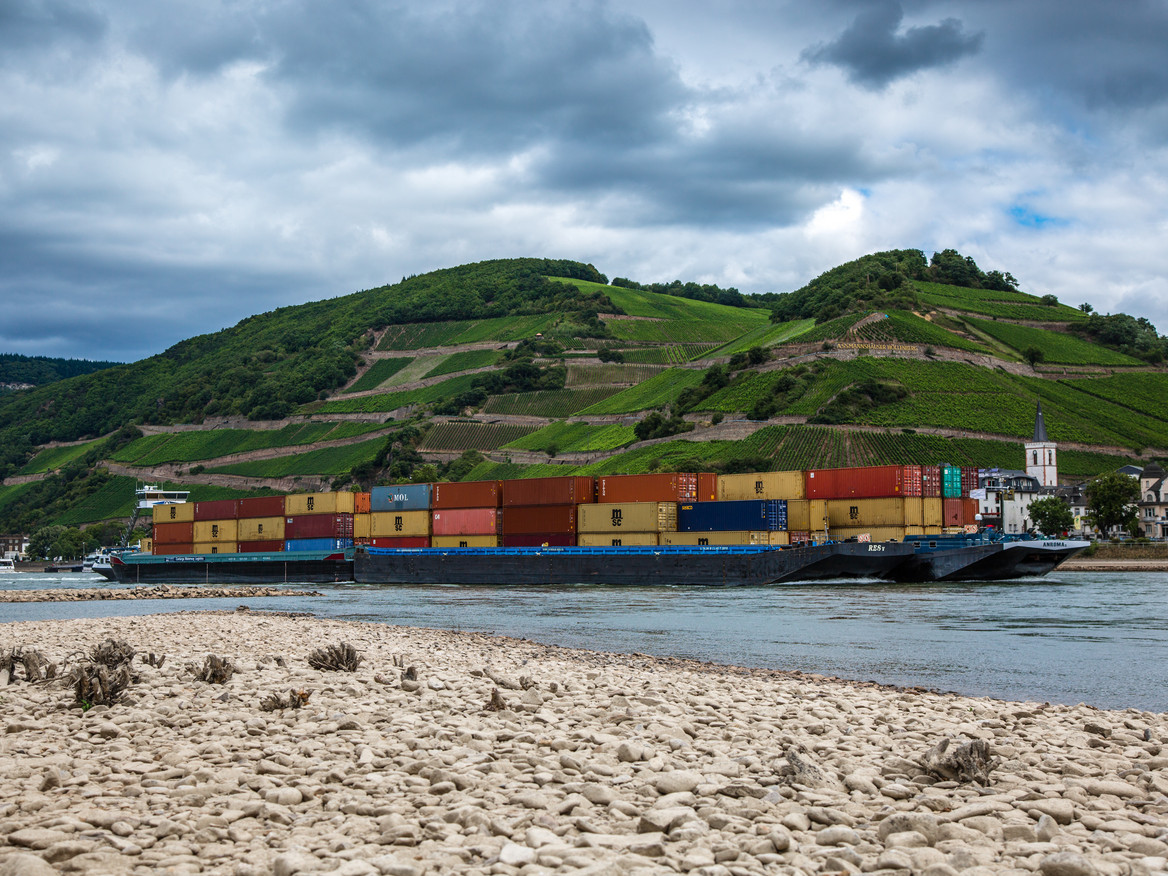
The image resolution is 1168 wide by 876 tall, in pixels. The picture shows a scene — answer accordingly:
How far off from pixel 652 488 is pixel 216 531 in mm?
36504

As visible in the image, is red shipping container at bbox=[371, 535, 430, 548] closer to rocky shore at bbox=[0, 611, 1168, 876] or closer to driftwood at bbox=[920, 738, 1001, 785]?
rocky shore at bbox=[0, 611, 1168, 876]

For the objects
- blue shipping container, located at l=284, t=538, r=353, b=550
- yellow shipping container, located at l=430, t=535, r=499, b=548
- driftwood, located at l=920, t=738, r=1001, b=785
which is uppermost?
driftwood, located at l=920, t=738, r=1001, b=785

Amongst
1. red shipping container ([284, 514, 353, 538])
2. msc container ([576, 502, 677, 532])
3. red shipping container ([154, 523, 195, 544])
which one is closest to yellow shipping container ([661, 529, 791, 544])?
msc container ([576, 502, 677, 532])

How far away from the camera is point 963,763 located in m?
8.27

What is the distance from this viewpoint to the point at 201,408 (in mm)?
175875

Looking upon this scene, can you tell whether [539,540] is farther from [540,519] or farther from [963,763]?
[963,763]

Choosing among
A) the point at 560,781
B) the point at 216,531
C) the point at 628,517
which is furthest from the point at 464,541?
the point at 560,781

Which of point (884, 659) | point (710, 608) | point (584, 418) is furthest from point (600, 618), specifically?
point (584, 418)

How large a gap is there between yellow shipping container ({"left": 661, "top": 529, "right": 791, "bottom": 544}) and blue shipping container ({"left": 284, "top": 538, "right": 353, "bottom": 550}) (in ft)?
81.4

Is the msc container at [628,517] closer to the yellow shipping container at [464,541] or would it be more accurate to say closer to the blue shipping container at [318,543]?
the yellow shipping container at [464,541]

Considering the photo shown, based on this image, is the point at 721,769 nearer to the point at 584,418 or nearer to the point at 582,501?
the point at 582,501

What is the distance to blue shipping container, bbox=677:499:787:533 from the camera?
169 ft

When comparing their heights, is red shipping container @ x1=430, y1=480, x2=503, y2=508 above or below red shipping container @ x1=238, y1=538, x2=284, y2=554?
above

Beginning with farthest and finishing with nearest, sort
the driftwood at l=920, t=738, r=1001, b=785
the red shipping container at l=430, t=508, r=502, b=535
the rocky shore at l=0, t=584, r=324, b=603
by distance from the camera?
the red shipping container at l=430, t=508, r=502, b=535
the rocky shore at l=0, t=584, r=324, b=603
the driftwood at l=920, t=738, r=1001, b=785
